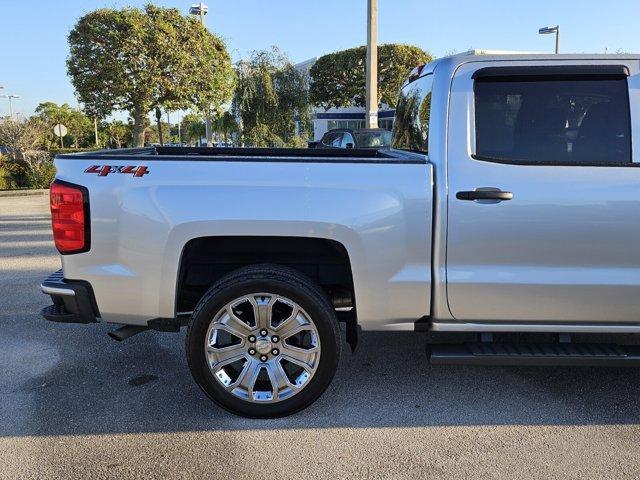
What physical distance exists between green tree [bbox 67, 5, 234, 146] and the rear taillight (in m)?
15.8

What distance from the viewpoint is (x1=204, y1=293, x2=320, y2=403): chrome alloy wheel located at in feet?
10.5

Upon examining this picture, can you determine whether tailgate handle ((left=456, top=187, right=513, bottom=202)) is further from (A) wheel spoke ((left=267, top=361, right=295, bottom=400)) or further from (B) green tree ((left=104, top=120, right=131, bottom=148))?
(B) green tree ((left=104, top=120, right=131, bottom=148))

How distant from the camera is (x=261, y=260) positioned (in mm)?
3541

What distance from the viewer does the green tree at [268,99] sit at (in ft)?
77.4

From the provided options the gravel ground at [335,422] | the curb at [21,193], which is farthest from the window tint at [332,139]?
the curb at [21,193]

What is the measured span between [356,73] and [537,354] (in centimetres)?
4145

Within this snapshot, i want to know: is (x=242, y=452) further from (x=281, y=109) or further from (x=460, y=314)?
Result: (x=281, y=109)

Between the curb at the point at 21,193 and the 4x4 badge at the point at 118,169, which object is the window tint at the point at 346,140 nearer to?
the 4x4 badge at the point at 118,169

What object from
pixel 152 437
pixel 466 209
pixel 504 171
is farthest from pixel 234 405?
pixel 504 171

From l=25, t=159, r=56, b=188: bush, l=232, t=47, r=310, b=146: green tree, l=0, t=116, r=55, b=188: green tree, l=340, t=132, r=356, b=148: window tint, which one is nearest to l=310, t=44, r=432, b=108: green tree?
l=232, t=47, r=310, b=146: green tree

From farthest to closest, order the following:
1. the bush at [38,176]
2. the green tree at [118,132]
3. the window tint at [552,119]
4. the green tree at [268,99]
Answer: the green tree at [118,132], the green tree at [268,99], the bush at [38,176], the window tint at [552,119]

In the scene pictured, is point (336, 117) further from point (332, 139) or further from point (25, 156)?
point (332, 139)

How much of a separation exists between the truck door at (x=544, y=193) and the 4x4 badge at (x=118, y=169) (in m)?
1.75

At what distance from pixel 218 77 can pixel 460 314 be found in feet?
58.6
